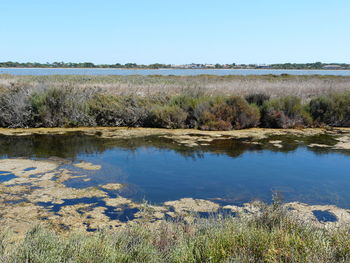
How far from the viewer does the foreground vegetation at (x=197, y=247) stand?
3.54 m

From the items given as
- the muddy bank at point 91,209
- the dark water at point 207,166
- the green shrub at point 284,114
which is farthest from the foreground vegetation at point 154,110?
the muddy bank at point 91,209

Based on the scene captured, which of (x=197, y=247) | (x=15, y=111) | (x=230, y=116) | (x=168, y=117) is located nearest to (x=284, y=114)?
(x=230, y=116)

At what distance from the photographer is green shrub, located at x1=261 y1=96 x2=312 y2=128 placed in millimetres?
16219

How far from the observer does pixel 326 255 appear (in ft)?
11.5

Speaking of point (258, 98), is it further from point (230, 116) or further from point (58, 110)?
point (58, 110)

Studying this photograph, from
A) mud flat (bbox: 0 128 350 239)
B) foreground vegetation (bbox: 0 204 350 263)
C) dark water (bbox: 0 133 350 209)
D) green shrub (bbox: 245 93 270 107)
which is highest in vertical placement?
foreground vegetation (bbox: 0 204 350 263)

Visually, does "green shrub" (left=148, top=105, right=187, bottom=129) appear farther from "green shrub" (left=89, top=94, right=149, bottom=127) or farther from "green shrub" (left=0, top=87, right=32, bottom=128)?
"green shrub" (left=0, top=87, right=32, bottom=128)

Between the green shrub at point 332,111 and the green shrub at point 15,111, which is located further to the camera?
the green shrub at point 332,111

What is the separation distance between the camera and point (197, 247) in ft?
12.9

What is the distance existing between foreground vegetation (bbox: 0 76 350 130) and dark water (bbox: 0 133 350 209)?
2.18 m

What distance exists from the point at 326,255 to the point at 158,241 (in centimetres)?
181

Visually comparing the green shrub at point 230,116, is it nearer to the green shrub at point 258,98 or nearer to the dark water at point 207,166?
the green shrub at point 258,98

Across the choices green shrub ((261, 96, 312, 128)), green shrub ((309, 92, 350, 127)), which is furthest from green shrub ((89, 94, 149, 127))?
green shrub ((309, 92, 350, 127))

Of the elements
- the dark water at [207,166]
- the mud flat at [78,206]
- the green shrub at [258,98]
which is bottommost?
the dark water at [207,166]
